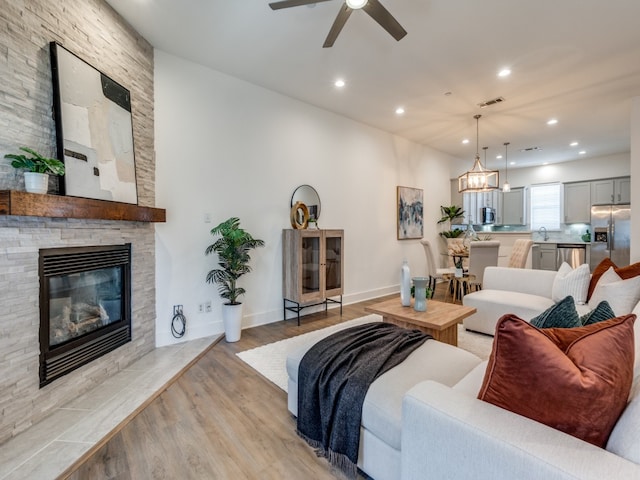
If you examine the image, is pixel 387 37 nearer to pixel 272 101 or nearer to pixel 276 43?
pixel 276 43

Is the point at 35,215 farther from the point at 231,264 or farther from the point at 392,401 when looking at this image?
the point at 392,401

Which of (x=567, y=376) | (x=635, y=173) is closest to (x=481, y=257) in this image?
(x=635, y=173)

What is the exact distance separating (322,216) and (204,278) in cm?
202

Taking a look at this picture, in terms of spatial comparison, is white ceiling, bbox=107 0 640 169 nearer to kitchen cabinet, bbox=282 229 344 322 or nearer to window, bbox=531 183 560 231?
kitchen cabinet, bbox=282 229 344 322

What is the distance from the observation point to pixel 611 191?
705 cm

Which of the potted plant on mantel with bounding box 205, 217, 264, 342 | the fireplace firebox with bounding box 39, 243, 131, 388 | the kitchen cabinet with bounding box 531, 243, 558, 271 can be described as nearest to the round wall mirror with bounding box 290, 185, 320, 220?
the potted plant on mantel with bounding box 205, 217, 264, 342

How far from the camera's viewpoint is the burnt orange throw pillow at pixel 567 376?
938mm

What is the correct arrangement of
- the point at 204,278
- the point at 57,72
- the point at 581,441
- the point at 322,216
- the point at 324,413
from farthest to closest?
1. the point at 322,216
2. the point at 204,278
3. the point at 57,72
4. the point at 324,413
5. the point at 581,441

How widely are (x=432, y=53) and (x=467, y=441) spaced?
3.52 metres

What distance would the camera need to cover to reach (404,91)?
163 inches

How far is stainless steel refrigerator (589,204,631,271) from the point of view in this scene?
251 inches

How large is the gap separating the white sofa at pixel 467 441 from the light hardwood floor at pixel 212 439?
46 centimetres

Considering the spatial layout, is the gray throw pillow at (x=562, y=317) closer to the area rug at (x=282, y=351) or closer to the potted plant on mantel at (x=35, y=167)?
the area rug at (x=282, y=351)

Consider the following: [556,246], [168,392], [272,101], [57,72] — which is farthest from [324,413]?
[556,246]
